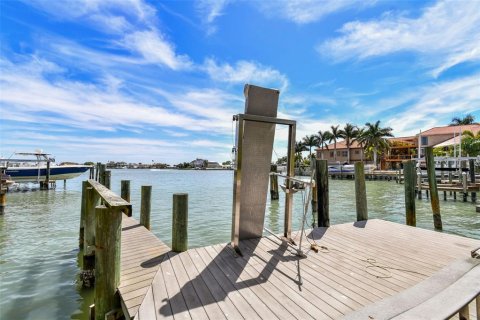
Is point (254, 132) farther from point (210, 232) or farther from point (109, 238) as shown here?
point (210, 232)

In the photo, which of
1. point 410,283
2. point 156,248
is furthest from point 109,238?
point 410,283

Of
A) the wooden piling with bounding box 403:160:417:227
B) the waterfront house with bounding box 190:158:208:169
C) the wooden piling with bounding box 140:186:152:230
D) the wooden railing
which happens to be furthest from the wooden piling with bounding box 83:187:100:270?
the waterfront house with bounding box 190:158:208:169

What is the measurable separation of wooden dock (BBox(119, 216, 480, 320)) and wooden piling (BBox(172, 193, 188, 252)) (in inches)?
6.4

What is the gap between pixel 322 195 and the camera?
6.76m

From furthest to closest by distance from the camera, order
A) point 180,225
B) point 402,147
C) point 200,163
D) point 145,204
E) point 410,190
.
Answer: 1. point 200,163
2. point 402,147
3. point 410,190
4. point 145,204
5. point 180,225

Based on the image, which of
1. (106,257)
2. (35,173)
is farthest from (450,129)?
(35,173)

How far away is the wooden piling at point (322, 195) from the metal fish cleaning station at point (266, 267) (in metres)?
0.37

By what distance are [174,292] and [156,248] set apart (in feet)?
6.71

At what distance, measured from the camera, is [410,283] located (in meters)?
3.40

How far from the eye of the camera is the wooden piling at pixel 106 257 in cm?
307

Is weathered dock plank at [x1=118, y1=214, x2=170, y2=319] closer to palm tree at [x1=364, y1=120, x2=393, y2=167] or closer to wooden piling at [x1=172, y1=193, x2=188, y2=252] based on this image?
wooden piling at [x1=172, y1=193, x2=188, y2=252]

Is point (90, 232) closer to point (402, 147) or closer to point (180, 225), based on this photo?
point (180, 225)

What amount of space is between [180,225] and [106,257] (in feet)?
5.76

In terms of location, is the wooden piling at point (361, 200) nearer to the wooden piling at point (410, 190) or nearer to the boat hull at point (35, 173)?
the wooden piling at point (410, 190)
